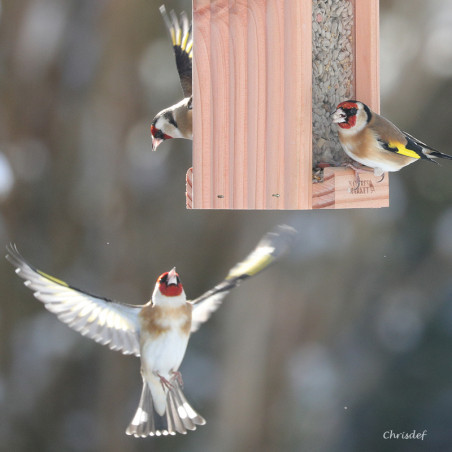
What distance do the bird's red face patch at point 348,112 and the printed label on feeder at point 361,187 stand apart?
0.16 m

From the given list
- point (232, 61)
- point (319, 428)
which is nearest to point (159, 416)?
point (232, 61)

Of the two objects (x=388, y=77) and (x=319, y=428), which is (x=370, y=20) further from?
(x=319, y=428)

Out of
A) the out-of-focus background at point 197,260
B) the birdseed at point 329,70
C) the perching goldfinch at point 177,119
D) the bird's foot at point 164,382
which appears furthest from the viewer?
the out-of-focus background at point 197,260

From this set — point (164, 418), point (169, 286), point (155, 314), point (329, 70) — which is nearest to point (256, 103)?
point (329, 70)

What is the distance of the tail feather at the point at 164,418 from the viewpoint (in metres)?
2.67

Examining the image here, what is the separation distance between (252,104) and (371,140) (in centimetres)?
41

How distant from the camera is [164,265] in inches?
174

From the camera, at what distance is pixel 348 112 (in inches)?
82.4

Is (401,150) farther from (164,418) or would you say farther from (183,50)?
(164,418)

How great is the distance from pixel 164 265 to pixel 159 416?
1.77 metres

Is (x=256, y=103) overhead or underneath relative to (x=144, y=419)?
overhead

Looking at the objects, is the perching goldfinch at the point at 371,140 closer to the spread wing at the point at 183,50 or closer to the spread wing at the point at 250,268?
the spread wing at the point at 250,268

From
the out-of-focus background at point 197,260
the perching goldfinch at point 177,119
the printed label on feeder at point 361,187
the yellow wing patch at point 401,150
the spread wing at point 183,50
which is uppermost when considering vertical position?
the spread wing at point 183,50

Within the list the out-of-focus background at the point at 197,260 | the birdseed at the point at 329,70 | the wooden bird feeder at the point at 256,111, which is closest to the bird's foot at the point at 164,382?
the wooden bird feeder at the point at 256,111
